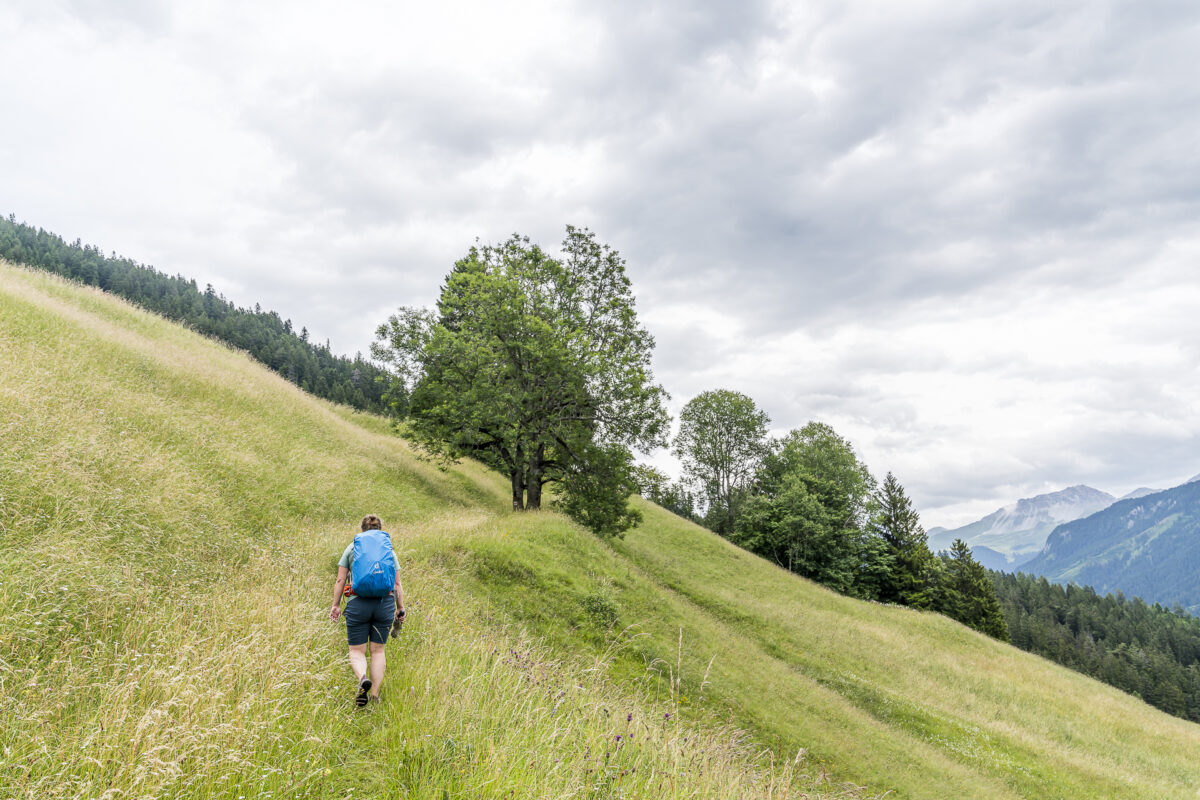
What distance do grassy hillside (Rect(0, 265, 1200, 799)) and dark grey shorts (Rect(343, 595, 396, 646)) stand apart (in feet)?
1.14

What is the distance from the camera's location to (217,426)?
17312 millimetres

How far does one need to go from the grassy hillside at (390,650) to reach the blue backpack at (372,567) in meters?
0.78

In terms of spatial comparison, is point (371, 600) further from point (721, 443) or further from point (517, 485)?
point (721, 443)

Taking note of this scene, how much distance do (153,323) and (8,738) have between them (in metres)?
29.8

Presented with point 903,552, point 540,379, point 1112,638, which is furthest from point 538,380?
point 1112,638

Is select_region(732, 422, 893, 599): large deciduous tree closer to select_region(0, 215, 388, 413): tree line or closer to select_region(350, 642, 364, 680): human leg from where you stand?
select_region(350, 642, 364, 680): human leg

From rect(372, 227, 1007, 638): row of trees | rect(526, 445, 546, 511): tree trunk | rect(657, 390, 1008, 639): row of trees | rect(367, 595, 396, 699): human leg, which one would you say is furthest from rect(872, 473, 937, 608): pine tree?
rect(367, 595, 396, 699): human leg

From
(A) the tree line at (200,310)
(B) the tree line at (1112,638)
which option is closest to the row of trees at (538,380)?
(A) the tree line at (200,310)

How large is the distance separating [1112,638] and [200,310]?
190 meters

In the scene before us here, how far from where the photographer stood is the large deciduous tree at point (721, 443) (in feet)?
205

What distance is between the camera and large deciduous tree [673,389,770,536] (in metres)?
62.5

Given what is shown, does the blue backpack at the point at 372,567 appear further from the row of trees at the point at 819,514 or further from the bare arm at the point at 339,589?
the row of trees at the point at 819,514

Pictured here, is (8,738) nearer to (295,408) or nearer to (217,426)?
(217,426)

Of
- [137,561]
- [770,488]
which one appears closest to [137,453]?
[137,561]
